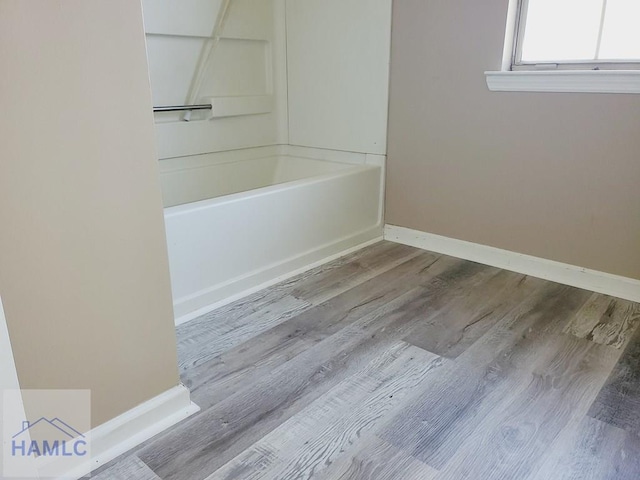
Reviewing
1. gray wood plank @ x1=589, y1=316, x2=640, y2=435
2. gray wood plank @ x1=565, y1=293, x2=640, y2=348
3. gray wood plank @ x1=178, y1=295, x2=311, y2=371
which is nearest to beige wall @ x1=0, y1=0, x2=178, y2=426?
gray wood plank @ x1=178, y1=295, x2=311, y2=371

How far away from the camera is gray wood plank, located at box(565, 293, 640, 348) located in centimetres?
180

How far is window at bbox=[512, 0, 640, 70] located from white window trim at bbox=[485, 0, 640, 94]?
0.05 m

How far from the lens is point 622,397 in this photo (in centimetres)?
147

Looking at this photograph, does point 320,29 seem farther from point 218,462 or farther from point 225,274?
point 218,462

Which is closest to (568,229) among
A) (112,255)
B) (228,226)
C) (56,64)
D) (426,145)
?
(426,145)

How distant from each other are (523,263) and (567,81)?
0.84 metres

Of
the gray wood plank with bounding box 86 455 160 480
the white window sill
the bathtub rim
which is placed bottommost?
the gray wood plank with bounding box 86 455 160 480

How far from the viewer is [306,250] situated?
2434mm

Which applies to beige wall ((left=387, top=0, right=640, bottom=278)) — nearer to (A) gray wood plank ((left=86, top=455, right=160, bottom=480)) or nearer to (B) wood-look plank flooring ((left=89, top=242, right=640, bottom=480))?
(B) wood-look plank flooring ((left=89, top=242, right=640, bottom=480))

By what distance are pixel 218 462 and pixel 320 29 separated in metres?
2.32

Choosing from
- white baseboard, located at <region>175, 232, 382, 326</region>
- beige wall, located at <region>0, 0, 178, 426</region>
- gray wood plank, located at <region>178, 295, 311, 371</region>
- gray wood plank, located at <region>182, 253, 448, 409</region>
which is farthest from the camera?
white baseboard, located at <region>175, 232, 382, 326</region>

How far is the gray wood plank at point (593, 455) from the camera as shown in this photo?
119 centimetres

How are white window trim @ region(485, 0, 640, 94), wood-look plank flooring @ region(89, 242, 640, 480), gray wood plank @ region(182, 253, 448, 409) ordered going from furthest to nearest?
white window trim @ region(485, 0, 640, 94) < gray wood plank @ region(182, 253, 448, 409) < wood-look plank flooring @ region(89, 242, 640, 480)

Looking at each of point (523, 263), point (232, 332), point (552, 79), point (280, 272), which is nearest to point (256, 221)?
point (280, 272)
